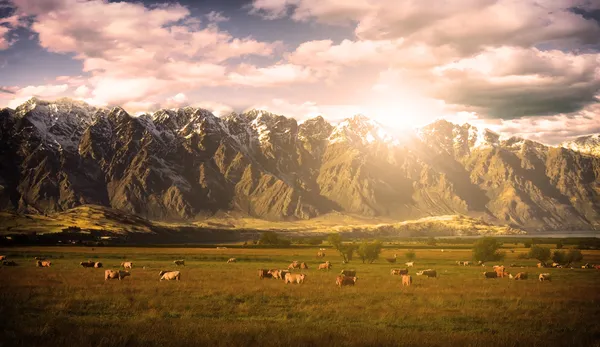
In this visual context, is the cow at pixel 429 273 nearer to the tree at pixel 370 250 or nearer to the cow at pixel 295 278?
the cow at pixel 295 278

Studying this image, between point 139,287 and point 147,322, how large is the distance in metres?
16.2

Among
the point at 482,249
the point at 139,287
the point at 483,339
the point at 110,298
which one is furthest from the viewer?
the point at 482,249

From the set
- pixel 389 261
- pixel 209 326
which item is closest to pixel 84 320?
pixel 209 326

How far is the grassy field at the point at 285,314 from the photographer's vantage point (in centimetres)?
2000

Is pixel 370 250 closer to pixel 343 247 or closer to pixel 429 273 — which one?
pixel 343 247

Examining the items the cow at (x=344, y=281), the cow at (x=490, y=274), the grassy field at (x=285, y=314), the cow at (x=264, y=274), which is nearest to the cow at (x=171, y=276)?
the grassy field at (x=285, y=314)

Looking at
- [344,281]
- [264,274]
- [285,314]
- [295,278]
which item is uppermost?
[285,314]

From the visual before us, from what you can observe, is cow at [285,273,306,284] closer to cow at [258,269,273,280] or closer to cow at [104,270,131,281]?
cow at [258,269,273,280]

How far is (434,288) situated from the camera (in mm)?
42875

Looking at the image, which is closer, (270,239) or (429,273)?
(429,273)

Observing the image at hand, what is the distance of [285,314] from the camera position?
89.5ft

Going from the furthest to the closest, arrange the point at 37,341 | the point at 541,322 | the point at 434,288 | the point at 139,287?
1. the point at 434,288
2. the point at 139,287
3. the point at 541,322
4. the point at 37,341

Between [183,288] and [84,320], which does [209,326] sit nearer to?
[84,320]

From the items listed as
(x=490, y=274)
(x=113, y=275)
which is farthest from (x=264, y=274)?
(x=490, y=274)
